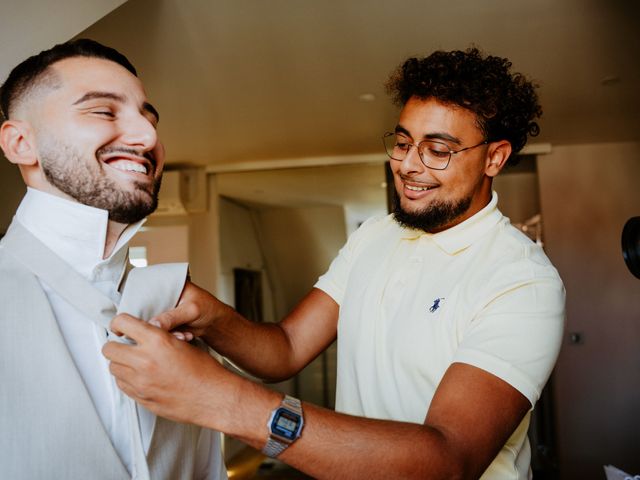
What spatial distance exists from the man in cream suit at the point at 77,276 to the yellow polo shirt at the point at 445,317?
0.46 metres

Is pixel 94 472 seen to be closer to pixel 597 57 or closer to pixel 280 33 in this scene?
pixel 280 33

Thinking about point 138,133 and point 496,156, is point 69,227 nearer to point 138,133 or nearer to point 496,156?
point 138,133

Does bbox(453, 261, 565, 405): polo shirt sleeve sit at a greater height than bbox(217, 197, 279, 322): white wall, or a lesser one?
greater

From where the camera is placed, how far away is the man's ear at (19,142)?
1.00m

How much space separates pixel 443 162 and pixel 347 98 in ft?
8.11

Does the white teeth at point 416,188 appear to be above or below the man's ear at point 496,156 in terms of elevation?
below

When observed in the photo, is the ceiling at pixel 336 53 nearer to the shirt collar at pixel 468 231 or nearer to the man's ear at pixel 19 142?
the shirt collar at pixel 468 231

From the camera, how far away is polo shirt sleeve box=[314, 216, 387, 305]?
5.45ft

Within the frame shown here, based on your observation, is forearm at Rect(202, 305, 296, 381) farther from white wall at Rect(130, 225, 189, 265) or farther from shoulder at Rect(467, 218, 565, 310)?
white wall at Rect(130, 225, 189, 265)

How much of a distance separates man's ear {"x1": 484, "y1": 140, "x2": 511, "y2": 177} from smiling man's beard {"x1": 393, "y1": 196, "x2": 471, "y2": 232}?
15 centimetres

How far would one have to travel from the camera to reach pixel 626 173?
5156mm

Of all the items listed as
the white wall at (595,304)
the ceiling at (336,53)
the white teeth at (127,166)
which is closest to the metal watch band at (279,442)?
the white teeth at (127,166)

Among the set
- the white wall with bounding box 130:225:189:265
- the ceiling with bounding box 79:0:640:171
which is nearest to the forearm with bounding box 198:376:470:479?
the ceiling with bounding box 79:0:640:171

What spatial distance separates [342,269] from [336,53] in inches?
72.5
